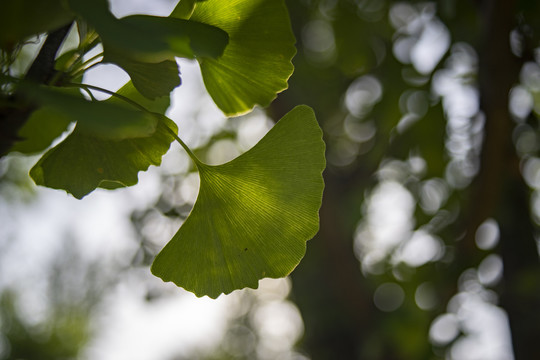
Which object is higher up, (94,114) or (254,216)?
(94,114)

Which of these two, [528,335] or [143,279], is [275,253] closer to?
[528,335]

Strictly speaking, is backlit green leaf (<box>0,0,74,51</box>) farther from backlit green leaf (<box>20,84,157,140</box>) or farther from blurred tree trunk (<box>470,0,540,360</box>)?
blurred tree trunk (<box>470,0,540,360</box>)

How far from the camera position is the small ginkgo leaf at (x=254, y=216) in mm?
305

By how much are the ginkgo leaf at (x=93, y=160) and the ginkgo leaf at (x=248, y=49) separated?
0.21 ft

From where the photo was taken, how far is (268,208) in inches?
12.2

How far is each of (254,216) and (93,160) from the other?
121mm

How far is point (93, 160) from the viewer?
0.32 metres

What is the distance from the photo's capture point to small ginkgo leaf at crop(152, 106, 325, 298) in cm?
30

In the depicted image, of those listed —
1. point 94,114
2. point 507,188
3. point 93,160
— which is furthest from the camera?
point 507,188

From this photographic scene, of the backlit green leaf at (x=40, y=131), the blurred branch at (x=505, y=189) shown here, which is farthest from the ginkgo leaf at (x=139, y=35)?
the blurred branch at (x=505, y=189)

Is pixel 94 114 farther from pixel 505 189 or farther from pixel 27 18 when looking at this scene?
pixel 505 189

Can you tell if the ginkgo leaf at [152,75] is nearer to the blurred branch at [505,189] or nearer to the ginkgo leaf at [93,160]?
the ginkgo leaf at [93,160]

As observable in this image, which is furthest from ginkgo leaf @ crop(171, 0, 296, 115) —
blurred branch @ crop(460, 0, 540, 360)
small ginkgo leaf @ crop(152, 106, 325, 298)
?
blurred branch @ crop(460, 0, 540, 360)

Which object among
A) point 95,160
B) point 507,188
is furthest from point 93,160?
point 507,188
